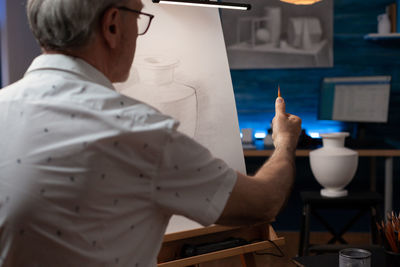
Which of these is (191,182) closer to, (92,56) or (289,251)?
(92,56)

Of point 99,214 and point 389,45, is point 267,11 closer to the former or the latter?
point 389,45

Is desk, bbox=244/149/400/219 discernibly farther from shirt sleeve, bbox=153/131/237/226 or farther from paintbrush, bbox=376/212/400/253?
shirt sleeve, bbox=153/131/237/226

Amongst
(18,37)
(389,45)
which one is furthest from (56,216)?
(389,45)

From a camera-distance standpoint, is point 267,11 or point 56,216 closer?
point 56,216

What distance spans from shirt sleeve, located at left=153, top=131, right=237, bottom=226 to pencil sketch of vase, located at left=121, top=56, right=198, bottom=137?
31.6 inches

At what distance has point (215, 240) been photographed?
66.7 inches

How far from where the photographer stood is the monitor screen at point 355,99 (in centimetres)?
341

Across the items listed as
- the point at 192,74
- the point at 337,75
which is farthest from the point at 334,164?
the point at 192,74

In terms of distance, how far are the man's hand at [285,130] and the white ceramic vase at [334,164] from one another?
1.57 m

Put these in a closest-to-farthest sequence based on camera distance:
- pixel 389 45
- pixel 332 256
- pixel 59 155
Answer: pixel 59 155, pixel 332 256, pixel 389 45

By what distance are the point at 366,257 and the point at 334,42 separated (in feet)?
9.02

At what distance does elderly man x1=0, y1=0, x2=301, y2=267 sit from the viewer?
0.70 metres

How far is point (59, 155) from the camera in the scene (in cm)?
70

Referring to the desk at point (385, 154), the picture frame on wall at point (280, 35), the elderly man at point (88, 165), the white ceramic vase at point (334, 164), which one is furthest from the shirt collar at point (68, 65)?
the picture frame on wall at point (280, 35)
